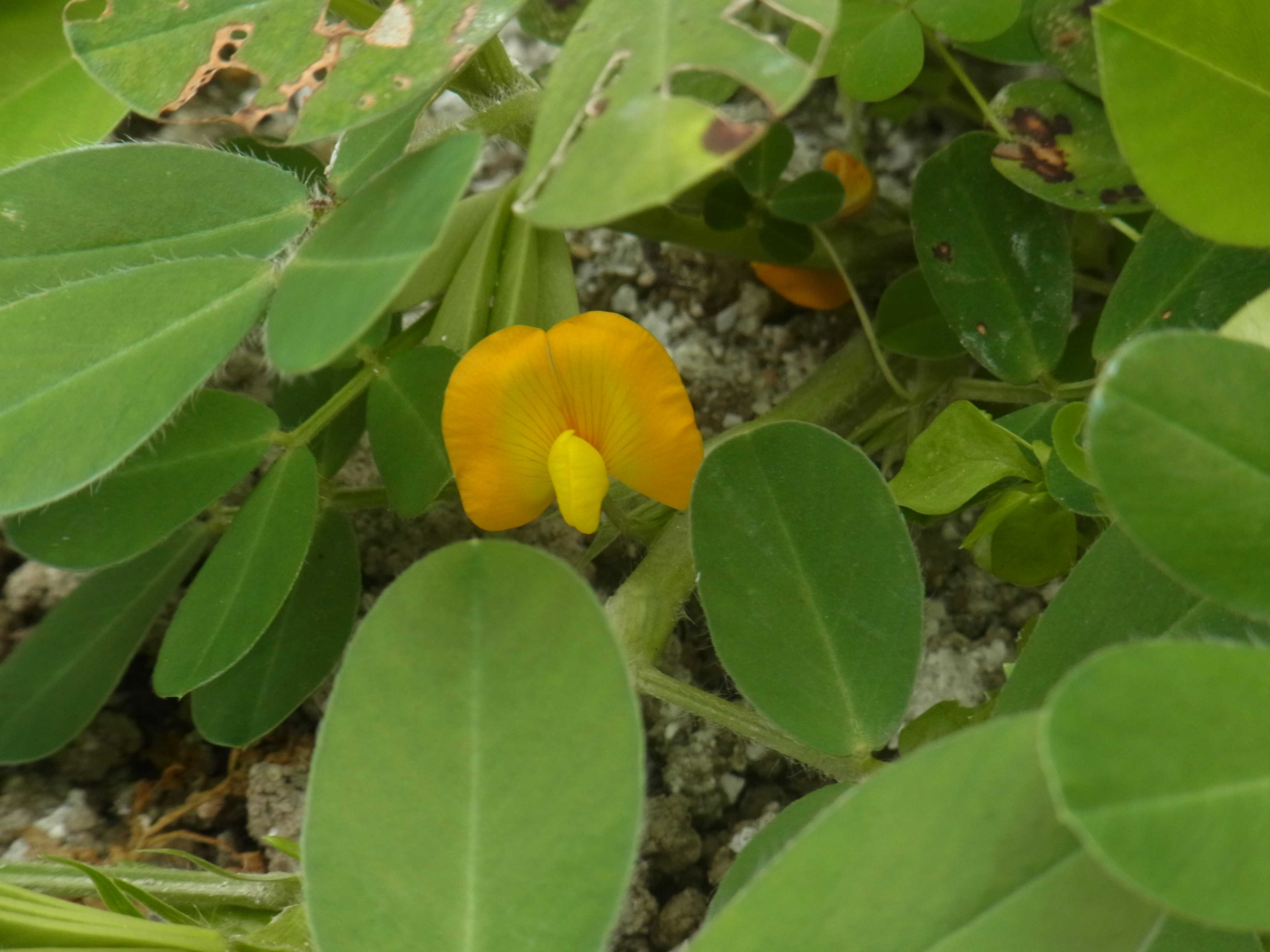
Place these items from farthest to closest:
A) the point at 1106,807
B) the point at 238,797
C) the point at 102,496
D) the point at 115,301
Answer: the point at 238,797 < the point at 102,496 < the point at 115,301 < the point at 1106,807

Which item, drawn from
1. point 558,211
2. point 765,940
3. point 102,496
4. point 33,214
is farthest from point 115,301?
point 765,940

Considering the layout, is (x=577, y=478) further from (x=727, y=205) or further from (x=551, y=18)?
(x=551, y=18)

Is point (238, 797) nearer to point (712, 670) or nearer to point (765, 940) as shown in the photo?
point (712, 670)

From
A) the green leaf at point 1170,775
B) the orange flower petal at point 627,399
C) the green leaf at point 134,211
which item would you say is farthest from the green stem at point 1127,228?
the green leaf at point 134,211

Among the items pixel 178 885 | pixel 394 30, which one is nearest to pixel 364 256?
pixel 394 30

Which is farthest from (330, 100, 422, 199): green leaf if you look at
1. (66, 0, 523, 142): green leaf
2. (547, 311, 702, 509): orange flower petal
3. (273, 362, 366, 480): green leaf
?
(273, 362, 366, 480): green leaf

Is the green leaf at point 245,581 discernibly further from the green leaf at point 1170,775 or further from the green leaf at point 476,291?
the green leaf at point 1170,775

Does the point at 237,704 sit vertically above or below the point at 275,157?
below
